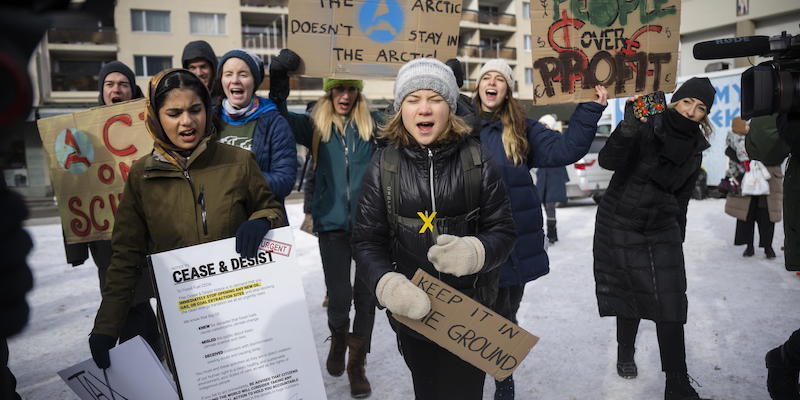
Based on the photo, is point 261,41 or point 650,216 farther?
point 261,41

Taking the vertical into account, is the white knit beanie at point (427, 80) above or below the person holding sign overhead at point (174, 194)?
above

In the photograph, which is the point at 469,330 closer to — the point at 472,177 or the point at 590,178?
the point at 472,177

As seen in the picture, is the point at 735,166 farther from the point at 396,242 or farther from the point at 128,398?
the point at 128,398

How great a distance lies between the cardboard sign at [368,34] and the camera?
345 centimetres

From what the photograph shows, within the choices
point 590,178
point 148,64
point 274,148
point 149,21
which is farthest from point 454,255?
point 149,21

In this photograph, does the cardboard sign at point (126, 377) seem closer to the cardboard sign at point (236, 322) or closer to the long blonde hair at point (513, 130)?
the cardboard sign at point (236, 322)

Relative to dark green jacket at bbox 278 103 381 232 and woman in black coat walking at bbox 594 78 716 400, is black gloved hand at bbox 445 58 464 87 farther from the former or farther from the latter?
woman in black coat walking at bbox 594 78 716 400

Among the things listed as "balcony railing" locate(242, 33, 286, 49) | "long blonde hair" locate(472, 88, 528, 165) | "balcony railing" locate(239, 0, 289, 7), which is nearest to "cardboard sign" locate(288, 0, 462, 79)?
"long blonde hair" locate(472, 88, 528, 165)

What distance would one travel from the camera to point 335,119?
3.63 metres

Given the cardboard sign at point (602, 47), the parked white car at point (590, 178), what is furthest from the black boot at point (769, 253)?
the parked white car at point (590, 178)

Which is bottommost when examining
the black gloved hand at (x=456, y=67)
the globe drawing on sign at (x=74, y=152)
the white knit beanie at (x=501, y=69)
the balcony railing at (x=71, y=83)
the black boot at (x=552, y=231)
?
the black boot at (x=552, y=231)

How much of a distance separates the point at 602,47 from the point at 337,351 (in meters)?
2.64

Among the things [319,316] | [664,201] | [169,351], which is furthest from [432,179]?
[319,316]

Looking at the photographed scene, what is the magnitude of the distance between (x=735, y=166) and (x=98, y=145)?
26.3 feet
